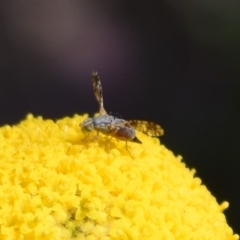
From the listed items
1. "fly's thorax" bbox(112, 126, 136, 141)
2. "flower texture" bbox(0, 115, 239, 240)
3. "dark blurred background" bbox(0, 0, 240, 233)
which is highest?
"dark blurred background" bbox(0, 0, 240, 233)

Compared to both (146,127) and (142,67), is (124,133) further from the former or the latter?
(142,67)

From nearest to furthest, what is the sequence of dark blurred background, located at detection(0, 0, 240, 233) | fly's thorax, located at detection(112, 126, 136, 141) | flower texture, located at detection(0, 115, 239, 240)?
flower texture, located at detection(0, 115, 239, 240) < fly's thorax, located at detection(112, 126, 136, 141) < dark blurred background, located at detection(0, 0, 240, 233)

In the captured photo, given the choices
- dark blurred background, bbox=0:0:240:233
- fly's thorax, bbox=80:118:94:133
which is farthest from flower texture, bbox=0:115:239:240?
dark blurred background, bbox=0:0:240:233

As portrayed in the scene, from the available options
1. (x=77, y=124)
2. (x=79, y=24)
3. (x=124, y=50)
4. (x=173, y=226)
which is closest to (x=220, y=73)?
(x=124, y=50)

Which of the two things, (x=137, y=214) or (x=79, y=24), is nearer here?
(x=137, y=214)

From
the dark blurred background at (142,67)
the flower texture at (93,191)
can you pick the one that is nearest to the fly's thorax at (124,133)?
the flower texture at (93,191)

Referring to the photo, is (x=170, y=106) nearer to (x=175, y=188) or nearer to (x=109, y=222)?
(x=175, y=188)

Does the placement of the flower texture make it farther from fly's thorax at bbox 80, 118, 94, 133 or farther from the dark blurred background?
the dark blurred background
